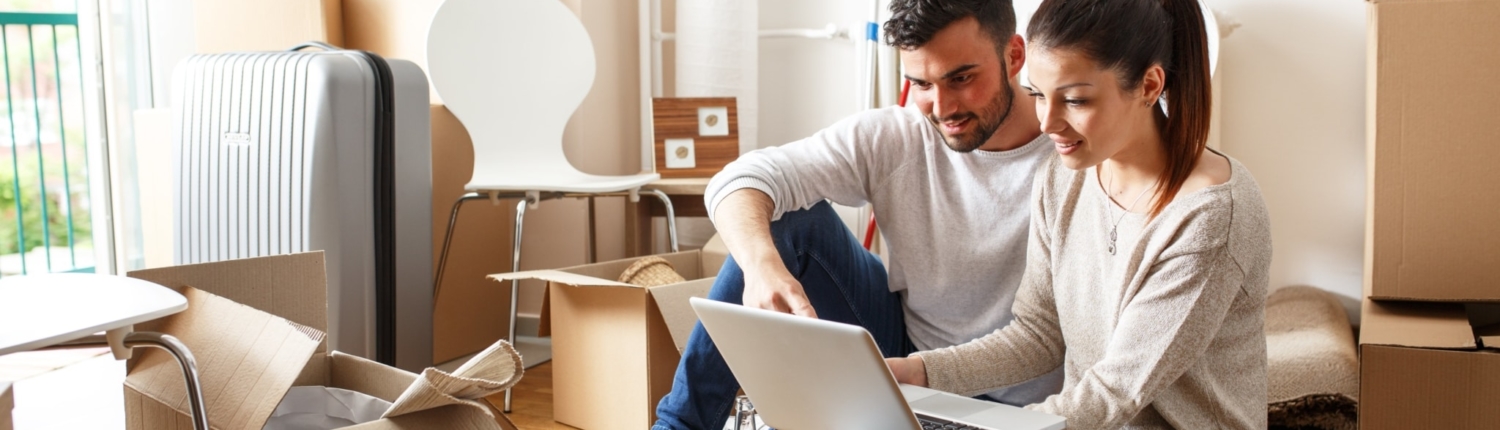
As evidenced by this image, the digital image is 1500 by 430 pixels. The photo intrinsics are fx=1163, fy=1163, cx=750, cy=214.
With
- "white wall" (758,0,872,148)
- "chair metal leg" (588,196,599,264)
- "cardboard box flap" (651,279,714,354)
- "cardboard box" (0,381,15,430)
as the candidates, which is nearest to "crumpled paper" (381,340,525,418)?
"cardboard box" (0,381,15,430)

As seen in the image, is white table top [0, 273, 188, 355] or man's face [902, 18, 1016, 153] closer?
white table top [0, 273, 188, 355]

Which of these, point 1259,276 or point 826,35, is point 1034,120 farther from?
point 826,35

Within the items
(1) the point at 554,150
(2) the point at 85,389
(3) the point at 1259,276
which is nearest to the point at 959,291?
(3) the point at 1259,276

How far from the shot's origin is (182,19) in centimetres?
263

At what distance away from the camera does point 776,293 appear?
4.03 ft

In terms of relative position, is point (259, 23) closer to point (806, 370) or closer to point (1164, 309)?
point (806, 370)

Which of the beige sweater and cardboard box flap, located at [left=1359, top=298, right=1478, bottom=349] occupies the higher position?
the beige sweater

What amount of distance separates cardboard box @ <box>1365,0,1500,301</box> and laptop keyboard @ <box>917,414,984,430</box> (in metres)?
0.97

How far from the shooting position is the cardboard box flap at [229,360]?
3.06 feet

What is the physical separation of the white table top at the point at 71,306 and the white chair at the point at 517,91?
Result: 3.83 feet

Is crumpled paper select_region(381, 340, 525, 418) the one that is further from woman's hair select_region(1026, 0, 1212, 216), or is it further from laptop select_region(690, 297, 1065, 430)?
woman's hair select_region(1026, 0, 1212, 216)

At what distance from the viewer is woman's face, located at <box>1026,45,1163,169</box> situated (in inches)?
40.8

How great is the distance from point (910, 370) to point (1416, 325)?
76 cm

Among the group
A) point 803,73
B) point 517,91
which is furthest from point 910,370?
point 803,73
